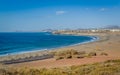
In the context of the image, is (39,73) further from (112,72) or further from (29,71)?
(112,72)

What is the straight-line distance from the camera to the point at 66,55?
3197cm

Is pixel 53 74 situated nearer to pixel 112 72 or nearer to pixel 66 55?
pixel 112 72

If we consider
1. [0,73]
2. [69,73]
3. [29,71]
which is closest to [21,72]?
[29,71]

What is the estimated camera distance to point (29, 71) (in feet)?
52.3

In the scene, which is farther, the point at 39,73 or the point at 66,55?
the point at 66,55

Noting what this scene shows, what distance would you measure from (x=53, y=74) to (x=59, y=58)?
51.6ft

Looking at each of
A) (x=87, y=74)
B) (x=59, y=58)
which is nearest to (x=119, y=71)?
(x=87, y=74)

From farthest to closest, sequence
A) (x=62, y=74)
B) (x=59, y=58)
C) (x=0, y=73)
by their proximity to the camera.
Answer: (x=59, y=58)
(x=62, y=74)
(x=0, y=73)

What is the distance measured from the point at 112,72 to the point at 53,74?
338 centimetres

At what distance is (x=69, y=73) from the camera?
16031mm

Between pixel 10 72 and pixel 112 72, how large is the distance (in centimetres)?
577

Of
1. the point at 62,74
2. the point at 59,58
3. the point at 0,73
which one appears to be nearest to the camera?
the point at 0,73

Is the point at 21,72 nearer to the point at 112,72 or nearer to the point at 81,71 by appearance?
the point at 81,71

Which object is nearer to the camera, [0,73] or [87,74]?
[0,73]
